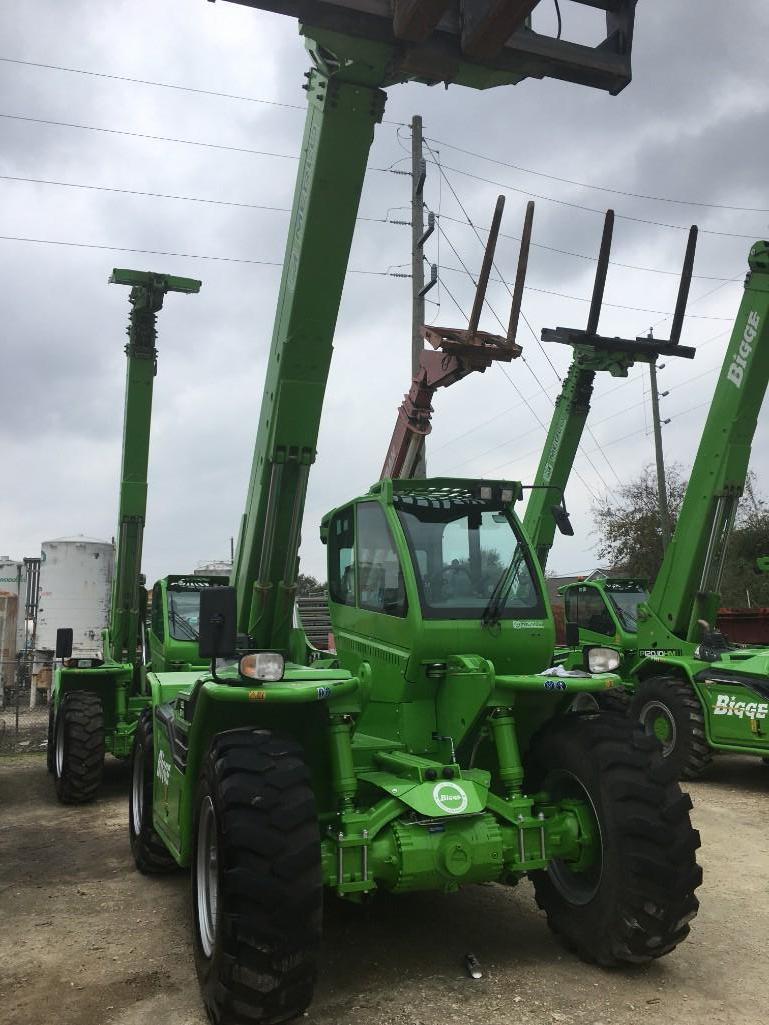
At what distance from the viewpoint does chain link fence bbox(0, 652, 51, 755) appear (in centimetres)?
1538

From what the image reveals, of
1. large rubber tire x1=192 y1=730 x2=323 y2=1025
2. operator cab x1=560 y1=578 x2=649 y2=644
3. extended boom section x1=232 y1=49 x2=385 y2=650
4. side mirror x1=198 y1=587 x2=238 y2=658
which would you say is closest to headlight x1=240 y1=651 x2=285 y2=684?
side mirror x1=198 y1=587 x2=238 y2=658

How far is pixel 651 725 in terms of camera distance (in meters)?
10.7

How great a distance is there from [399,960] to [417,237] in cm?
1566

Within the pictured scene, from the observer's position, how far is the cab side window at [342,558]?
6.00m

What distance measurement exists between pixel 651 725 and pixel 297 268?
7555 millimetres

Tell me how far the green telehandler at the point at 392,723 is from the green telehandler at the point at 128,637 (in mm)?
3945

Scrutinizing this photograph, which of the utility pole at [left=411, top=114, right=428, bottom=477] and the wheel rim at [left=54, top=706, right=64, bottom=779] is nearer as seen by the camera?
the wheel rim at [left=54, top=706, right=64, bottom=779]

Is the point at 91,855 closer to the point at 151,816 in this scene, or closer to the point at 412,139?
the point at 151,816

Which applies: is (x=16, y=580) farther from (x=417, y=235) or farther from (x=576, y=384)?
(x=576, y=384)

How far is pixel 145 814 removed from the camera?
6898 mm

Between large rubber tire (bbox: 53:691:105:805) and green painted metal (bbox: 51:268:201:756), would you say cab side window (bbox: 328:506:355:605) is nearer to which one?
large rubber tire (bbox: 53:691:105:805)

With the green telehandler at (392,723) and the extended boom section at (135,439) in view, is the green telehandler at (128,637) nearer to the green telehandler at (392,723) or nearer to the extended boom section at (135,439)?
the extended boom section at (135,439)

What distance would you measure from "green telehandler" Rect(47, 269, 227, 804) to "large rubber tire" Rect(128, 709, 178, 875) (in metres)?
2.56

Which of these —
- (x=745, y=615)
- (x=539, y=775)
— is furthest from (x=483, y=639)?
(x=745, y=615)
